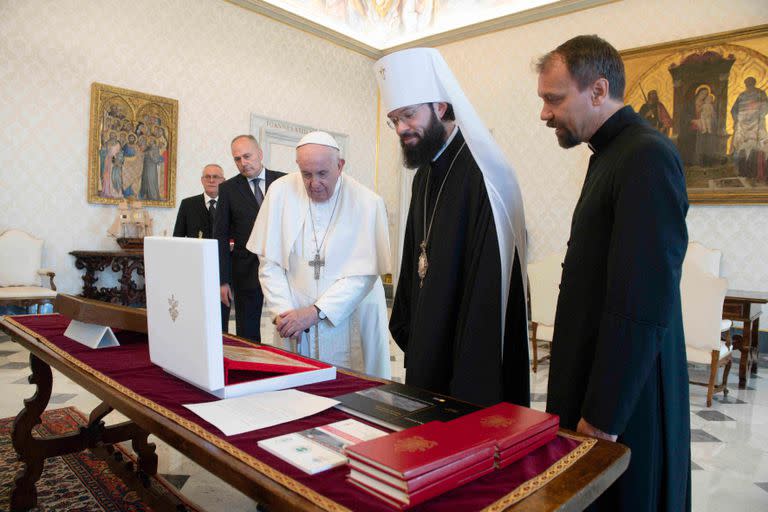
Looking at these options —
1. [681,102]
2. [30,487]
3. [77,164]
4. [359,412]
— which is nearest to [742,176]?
[681,102]

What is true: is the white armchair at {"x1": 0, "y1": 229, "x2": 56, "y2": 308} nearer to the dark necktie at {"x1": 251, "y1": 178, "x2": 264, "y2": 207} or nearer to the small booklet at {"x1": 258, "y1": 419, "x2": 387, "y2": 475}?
the dark necktie at {"x1": 251, "y1": 178, "x2": 264, "y2": 207}

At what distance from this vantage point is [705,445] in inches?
146

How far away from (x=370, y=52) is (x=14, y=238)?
6.73 m

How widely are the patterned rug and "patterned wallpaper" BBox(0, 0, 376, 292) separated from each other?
13.7 ft

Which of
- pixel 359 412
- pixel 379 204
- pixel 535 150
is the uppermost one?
pixel 535 150

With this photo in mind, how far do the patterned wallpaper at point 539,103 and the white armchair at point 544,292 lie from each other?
2.99 metres

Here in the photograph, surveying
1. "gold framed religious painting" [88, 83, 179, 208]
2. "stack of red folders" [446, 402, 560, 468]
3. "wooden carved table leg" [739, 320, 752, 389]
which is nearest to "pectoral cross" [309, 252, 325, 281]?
"stack of red folders" [446, 402, 560, 468]

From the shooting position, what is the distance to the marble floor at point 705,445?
2807 millimetres

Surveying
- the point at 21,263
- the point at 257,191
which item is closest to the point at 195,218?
the point at 257,191

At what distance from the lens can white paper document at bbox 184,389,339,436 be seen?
3.93ft

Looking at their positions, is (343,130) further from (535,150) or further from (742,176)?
(742,176)

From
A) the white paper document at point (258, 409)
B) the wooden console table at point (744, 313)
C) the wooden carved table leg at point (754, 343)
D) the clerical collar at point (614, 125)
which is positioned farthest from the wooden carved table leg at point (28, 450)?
the wooden carved table leg at point (754, 343)

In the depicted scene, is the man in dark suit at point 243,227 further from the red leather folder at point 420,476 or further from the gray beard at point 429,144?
the red leather folder at point 420,476

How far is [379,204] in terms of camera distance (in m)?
2.84
